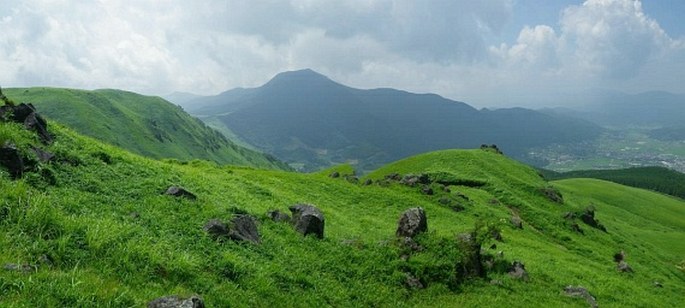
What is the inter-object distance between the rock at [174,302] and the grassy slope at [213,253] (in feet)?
1.27

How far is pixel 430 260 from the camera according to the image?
24609 mm

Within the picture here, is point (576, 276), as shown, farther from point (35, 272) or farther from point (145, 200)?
point (35, 272)

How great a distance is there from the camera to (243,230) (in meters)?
20.7

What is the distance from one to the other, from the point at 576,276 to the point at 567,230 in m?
21.7

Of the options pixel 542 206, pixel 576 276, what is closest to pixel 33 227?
pixel 576 276

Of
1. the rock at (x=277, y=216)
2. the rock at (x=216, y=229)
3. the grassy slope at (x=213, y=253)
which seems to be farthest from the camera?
the rock at (x=277, y=216)

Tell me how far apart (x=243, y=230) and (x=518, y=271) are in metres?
18.2

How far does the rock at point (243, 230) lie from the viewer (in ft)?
65.6

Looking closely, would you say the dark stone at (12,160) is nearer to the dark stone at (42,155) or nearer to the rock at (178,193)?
the dark stone at (42,155)

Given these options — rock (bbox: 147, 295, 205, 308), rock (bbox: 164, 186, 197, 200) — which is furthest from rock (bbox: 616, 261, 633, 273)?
rock (bbox: 147, 295, 205, 308)

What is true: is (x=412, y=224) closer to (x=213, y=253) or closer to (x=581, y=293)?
(x=581, y=293)

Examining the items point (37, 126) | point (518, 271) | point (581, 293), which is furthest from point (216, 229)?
point (581, 293)

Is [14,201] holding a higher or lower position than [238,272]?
higher

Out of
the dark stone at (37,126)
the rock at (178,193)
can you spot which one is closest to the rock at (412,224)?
the rock at (178,193)
